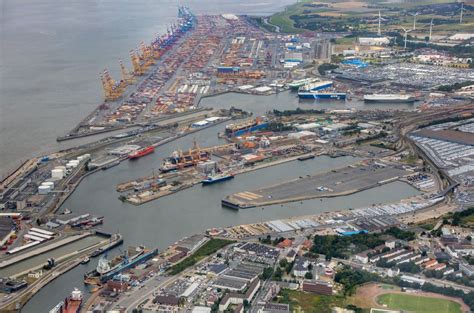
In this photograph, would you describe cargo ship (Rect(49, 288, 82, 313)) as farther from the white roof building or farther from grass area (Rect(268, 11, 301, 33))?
grass area (Rect(268, 11, 301, 33))

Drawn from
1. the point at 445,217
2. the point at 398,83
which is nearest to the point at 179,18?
the point at 398,83

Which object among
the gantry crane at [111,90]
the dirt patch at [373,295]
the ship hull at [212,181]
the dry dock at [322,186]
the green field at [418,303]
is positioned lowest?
the ship hull at [212,181]

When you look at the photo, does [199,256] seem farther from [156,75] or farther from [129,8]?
[129,8]

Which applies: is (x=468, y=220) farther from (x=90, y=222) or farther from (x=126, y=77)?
(x=126, y=77)

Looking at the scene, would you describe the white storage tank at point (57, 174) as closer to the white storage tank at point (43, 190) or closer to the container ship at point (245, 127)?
the white storage tank at point (43, 190)

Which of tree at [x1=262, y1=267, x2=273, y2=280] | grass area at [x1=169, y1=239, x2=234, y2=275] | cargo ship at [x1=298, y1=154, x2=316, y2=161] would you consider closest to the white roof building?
cargo ship at [x1=298, y1=154, x2=316, y2=161]

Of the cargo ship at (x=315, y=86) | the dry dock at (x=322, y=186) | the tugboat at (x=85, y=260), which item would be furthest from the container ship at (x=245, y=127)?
the tugboat at (x=85, y=260)

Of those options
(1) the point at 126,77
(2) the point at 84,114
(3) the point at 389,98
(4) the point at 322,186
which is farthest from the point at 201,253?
(1) the point at 126,77
